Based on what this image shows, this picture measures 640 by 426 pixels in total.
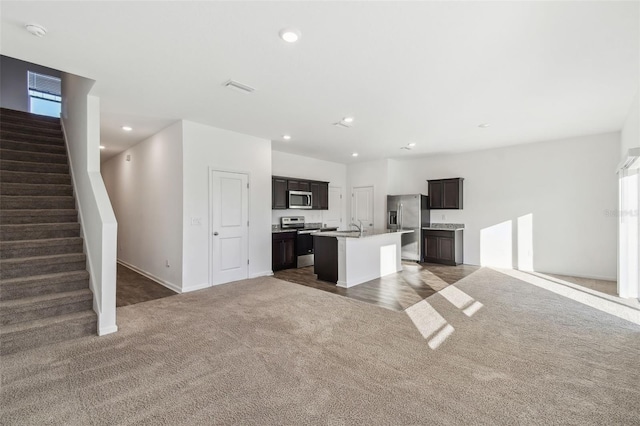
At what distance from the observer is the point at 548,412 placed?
1893mm

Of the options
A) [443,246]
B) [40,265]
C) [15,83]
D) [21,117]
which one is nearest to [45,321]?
[40,265]

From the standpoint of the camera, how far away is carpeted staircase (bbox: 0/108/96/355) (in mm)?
2941

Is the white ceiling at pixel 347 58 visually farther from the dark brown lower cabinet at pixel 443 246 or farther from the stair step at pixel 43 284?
the dark brown lower cabinet at pixel 443 246

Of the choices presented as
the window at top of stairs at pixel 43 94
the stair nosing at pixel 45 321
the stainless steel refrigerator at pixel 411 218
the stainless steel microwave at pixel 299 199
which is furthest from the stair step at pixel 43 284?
the stainless steel refrigerator at pixel 411 218

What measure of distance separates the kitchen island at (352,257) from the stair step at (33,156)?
454 centimetres

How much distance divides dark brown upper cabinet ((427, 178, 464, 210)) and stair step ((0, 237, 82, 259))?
717 cm

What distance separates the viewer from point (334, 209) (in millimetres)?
8508

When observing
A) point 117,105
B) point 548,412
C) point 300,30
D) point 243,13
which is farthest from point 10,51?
point 548,412

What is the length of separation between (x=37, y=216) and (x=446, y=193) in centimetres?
776

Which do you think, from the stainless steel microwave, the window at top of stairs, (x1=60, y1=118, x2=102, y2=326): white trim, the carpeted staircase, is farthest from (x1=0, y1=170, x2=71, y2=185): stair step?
the stainless steel microwave

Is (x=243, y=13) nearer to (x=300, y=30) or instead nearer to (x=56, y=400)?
(x=300, y=30)

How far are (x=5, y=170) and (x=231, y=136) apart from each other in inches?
129

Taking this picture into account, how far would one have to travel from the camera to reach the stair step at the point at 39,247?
340cm

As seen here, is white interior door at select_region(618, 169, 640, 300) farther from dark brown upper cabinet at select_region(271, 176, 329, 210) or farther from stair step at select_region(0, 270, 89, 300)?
stair step at select_region(0, 270, 89, 300)
